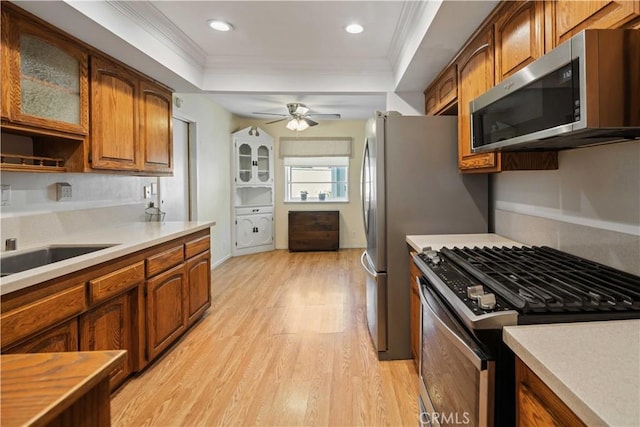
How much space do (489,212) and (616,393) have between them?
197cm

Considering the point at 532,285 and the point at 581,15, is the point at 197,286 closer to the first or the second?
the point at 532,285

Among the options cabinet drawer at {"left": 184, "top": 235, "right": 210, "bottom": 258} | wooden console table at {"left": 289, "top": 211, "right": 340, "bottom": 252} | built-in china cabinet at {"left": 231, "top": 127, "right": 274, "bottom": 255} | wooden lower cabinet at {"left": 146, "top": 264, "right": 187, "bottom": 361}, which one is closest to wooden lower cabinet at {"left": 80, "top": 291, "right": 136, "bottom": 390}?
wooden lower cabinet at {"left": 146, "top": 264, "right": 187, "bottom": 361}

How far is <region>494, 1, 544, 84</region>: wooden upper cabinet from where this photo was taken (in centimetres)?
146

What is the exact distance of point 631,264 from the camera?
1.29m

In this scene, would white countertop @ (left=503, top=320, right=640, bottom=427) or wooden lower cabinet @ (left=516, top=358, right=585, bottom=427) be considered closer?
white countertop @ (left=503, top=320, right=640, bottom=427)

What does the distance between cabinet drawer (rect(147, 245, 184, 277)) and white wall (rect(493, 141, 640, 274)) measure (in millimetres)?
2361

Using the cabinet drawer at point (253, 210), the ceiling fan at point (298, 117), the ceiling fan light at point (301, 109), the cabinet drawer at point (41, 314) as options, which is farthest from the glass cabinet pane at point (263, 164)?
the cabinet drawer at point (41, 314)

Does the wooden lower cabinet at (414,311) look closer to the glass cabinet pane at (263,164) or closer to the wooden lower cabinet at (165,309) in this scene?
the wooden lower cabinet at (165,309)

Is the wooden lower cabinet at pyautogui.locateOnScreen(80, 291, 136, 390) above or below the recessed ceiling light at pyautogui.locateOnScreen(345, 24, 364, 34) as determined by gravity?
below

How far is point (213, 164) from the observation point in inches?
203

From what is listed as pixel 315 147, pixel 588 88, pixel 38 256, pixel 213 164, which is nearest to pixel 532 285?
pixel 588 88

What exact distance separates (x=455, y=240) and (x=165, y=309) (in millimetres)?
2065

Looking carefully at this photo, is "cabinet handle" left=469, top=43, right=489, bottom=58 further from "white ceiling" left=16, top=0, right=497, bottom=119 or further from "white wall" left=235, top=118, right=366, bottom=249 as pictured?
"white wall" left=235, top=118, right=366, bottom=249

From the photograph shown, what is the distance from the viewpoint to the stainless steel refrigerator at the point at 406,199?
2.37m
